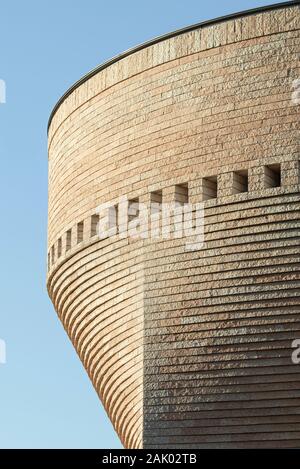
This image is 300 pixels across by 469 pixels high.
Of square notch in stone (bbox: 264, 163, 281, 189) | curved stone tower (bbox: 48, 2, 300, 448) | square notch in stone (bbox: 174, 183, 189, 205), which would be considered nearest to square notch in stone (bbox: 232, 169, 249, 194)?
curved stone tower (bbox: 48, 2, 300, 448)

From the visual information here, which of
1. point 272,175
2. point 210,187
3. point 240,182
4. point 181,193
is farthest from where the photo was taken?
point 181,193

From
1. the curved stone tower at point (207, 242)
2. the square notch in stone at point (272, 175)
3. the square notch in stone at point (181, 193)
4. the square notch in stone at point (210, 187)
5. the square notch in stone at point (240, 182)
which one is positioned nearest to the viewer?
the curved stone tower at point (207, 242)

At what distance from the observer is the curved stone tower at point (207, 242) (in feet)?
51.9

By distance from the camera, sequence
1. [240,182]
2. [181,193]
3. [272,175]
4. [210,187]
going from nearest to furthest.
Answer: [272,175], [240,182], [210,187], [181,193]

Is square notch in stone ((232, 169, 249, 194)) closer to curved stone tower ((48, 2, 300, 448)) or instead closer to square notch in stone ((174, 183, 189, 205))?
curved stone tower ((48, 2, 300, 448))

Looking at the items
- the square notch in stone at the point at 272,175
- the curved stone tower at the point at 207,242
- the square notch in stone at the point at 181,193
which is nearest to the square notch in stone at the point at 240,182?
the curved stone tower at the point at 207,242

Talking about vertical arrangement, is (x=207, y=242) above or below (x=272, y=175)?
below

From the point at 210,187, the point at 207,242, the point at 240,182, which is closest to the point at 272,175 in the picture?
the point at 240,182

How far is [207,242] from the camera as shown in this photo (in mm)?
16359

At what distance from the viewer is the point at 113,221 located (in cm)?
1778

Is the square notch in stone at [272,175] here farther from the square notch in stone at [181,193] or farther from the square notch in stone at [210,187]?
the square notch in stone at [181,193]

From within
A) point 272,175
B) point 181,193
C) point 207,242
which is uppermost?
point 181,193

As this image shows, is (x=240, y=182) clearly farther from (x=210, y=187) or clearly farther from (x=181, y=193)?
(x=181, y=193)
